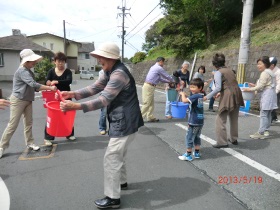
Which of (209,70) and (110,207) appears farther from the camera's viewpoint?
(209,70)

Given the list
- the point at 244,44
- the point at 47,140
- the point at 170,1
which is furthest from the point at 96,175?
the point at 170,1

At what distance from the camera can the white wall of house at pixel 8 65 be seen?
26.4m

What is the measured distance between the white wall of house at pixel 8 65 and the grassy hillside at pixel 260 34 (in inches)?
833

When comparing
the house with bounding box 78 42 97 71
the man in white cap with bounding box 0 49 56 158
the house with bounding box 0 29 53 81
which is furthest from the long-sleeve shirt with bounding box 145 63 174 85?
the house with bounding box 78 42 97 71

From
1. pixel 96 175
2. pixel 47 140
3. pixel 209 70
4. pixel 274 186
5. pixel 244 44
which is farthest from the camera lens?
pixel 209 70

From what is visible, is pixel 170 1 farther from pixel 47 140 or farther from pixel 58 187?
pixel 58 187

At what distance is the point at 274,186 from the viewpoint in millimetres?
3309

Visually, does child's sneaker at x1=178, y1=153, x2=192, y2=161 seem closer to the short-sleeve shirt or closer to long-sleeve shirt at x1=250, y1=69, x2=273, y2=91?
the short-sleeve shirt

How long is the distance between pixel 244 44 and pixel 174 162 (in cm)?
643

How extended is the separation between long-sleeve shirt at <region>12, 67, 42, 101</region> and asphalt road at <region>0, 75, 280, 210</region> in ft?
3.78

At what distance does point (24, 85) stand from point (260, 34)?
12199 mm

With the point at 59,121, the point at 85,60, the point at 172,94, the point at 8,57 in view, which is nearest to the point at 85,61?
the point at 85,60

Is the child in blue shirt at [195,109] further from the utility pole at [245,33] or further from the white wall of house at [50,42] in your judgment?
the white wall of house at [50,42]
